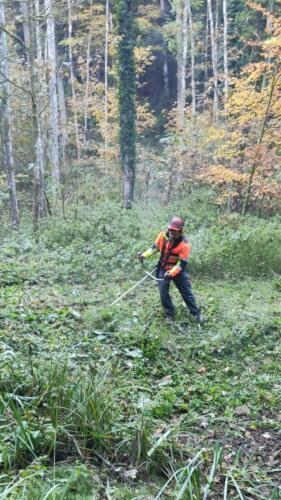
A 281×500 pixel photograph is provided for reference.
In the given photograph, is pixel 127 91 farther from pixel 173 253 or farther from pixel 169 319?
pixel 169 319

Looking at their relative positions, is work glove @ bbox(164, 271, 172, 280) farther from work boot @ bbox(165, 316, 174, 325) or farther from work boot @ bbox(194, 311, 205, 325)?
work boot @ bbox(194, 311, 205, 325)

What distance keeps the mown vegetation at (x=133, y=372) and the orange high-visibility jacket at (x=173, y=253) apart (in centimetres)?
96

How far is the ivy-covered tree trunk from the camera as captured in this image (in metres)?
20.2

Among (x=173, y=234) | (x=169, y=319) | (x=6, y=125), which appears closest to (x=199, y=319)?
(x=169, y=319)

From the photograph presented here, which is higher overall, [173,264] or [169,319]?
[173,264]

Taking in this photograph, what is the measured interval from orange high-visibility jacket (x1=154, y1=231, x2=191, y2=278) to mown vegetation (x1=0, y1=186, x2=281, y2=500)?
0.96 meters

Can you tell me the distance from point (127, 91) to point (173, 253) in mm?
14843

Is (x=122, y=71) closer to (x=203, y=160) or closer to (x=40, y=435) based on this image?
(x=203, y=160)

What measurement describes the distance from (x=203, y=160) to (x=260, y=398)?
17.0 metres

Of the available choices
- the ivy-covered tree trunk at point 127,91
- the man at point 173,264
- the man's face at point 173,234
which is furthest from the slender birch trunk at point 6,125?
the man's face at point 173,234

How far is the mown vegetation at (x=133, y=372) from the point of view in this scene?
3531 millimetres

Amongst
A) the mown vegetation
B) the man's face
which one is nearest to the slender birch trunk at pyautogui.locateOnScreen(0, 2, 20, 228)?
the mown vegetation

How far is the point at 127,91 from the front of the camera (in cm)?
2075

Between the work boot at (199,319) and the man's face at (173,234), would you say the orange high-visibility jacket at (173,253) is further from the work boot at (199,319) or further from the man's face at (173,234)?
the work boot at (199,319)
